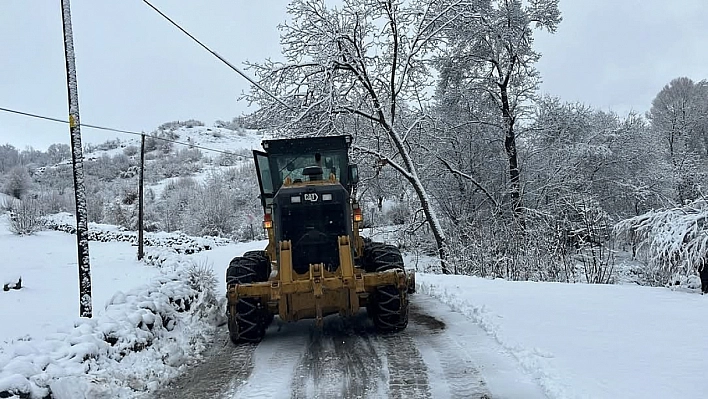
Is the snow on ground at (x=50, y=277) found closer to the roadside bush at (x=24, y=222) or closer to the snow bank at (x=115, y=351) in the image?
the roadside bush at (x=24, y=222)

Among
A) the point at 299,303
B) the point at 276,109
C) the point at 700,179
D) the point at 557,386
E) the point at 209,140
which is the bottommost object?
the point at 557,386

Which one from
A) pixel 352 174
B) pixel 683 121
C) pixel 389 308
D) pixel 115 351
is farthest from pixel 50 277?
pixel 683 121

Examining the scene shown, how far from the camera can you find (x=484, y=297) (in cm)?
912

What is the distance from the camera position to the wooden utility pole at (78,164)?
275 inches

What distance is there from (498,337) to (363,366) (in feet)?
5.52

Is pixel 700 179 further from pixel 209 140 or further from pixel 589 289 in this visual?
pixel 209 140

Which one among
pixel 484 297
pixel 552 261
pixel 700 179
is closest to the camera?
pixel 484 297

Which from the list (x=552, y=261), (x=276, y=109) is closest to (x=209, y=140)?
(x=276, y=109)

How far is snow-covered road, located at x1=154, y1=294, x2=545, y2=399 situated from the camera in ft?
17.0

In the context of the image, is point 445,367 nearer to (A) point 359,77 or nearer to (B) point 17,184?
(A) point 359,77

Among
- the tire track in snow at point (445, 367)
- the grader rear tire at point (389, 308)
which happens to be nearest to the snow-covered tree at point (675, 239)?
the tire track in snow at point (445, 367)

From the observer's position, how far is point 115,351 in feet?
19.2

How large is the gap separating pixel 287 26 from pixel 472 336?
14.3 meters

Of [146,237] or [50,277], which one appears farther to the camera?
[146,237]
